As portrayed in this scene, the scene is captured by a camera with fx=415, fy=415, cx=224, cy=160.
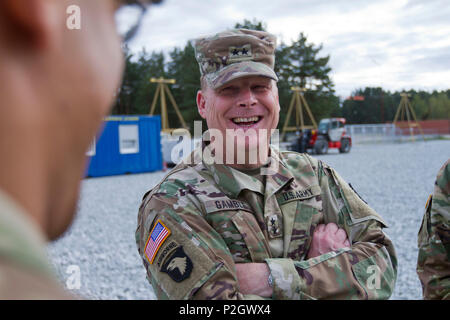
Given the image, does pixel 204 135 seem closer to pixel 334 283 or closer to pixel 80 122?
pixel 334 283

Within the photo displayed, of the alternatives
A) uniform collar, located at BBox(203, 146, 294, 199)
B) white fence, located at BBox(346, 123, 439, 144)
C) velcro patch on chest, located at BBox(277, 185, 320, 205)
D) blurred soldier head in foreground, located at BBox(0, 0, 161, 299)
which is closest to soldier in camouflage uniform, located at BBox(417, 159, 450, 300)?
velcro patch on chest, located at BBox(277, 185, 320, 205)

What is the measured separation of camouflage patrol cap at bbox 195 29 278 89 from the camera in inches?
75.1

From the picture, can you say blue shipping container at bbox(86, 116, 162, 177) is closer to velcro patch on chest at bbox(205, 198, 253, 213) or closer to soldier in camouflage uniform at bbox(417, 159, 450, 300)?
velcro patch on chest at bbox(205, 198, 253, 213)

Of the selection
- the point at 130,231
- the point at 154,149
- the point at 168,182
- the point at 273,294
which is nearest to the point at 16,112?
the point at 273,294

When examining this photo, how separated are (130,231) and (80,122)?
5.92 m

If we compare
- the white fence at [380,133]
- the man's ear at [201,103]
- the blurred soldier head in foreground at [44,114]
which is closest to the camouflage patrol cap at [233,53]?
the man's ear at [201,103]

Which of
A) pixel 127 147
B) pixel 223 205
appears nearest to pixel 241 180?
pixel 223 205

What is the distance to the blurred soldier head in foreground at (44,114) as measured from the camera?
0.31 meters

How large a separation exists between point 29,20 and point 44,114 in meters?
0.07

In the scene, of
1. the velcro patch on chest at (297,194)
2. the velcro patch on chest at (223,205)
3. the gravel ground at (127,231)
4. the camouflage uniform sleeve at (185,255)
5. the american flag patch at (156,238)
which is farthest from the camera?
the gravel ground at (127,231)

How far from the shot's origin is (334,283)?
5.41 ft

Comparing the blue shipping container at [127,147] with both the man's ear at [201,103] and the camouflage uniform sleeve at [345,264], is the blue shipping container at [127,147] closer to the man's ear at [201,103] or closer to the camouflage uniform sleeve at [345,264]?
the man's ear at [201,103]

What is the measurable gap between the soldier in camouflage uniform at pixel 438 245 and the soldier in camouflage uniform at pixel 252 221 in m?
0.38

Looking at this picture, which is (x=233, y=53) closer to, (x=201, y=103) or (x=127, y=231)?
(x=201, y=103)
